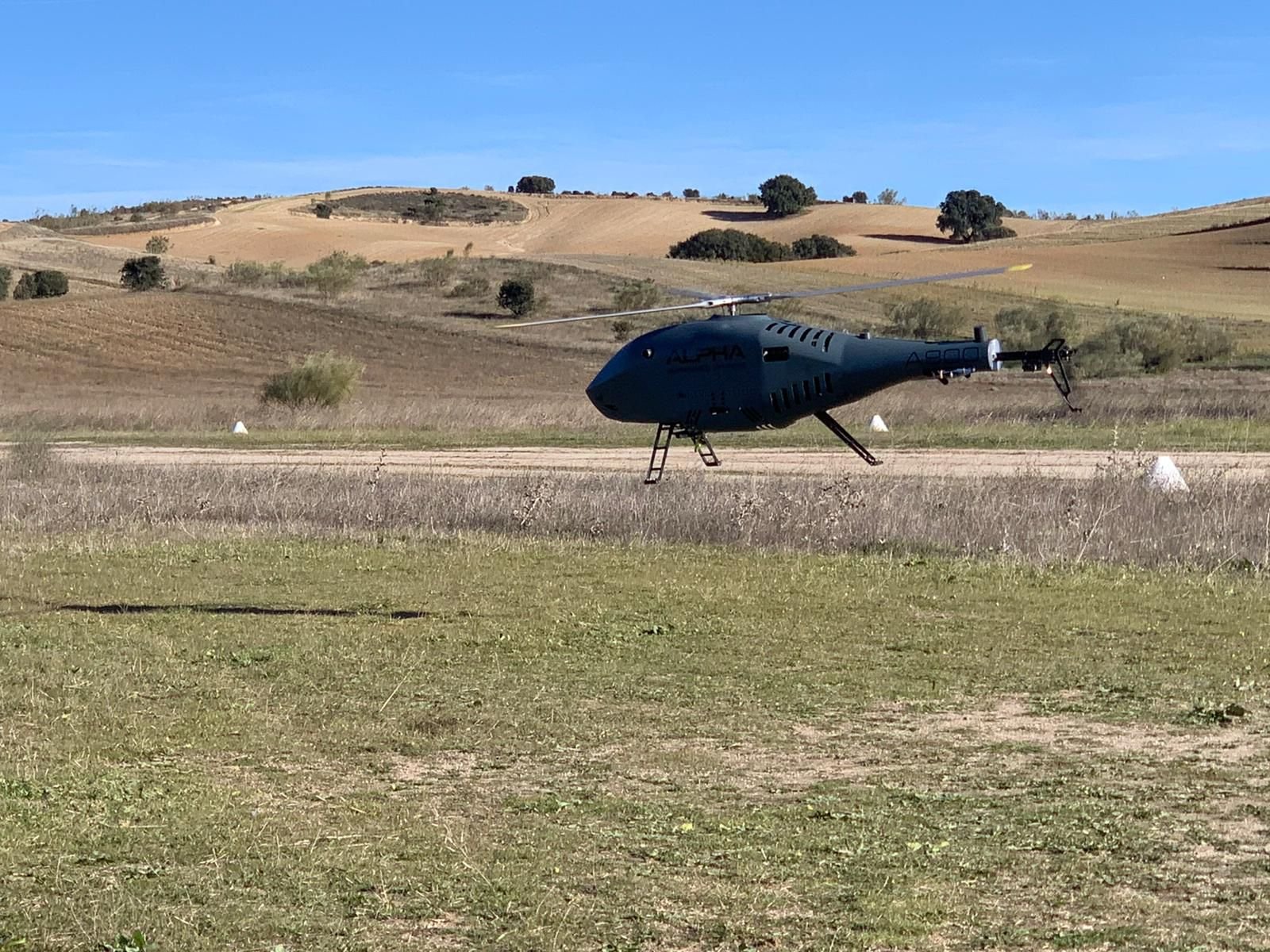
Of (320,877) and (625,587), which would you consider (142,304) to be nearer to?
(625,587)

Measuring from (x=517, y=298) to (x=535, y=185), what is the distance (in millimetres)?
91254

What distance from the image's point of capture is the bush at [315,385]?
4897 cm

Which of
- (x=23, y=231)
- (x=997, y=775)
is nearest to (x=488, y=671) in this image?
(x=997, y=775)

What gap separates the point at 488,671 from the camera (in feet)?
43.5

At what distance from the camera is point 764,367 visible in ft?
42.5

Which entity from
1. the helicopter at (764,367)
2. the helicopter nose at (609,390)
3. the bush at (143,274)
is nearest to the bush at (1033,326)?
the helicopter nose at (609,390)

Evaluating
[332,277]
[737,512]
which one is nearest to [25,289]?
[332,277]

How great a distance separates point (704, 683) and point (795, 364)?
2513 millimetres

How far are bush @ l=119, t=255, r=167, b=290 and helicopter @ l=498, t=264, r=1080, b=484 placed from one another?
2968 inches

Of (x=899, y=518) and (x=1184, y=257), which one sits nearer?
(x=899, y=518)

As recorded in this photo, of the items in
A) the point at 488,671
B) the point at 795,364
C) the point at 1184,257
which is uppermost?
the point at 1184,257

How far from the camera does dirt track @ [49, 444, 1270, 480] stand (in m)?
28.2

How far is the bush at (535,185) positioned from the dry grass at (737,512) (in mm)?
135177

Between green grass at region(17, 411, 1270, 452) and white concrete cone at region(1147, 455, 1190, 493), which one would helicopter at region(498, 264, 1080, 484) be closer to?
white concrete cone at region(1147, 455, 1190, 493)
